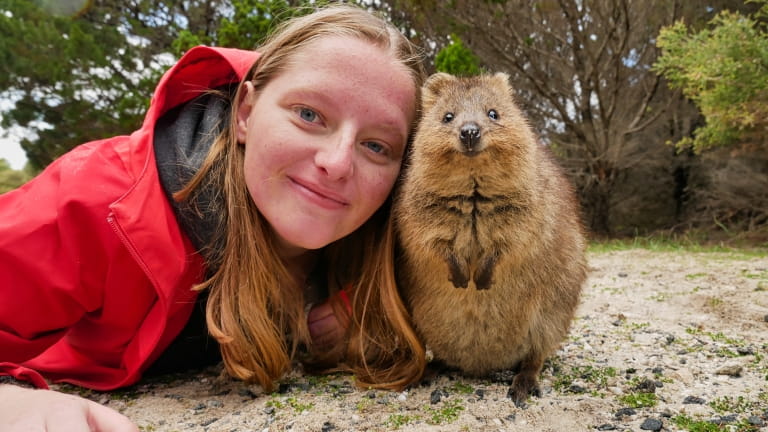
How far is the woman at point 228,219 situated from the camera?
89.5 inches

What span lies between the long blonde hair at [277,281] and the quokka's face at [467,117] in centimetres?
19

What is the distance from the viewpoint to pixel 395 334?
2848mm

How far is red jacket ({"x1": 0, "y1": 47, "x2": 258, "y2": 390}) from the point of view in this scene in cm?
219

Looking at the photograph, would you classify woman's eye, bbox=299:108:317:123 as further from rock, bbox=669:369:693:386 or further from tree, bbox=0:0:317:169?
tree, bbox=0:0:317:169

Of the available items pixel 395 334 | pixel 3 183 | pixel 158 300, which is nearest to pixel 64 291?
pixel 158 300

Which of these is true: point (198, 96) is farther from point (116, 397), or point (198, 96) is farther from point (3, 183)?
point (3, 183)

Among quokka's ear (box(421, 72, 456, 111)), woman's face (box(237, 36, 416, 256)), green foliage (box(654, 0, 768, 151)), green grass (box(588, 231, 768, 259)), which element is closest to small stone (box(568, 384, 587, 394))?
woman's face (box(237, 36, 416, 256))

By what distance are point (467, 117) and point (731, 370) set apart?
1818 mm

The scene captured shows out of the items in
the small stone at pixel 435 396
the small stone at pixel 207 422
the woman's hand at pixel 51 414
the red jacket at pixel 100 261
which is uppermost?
the red jacket at pixel 100 261

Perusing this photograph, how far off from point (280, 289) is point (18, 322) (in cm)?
115

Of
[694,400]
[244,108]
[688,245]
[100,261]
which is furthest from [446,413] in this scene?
[688,245]

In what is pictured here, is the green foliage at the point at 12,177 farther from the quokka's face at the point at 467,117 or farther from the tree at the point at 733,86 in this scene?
the tree at the point at 733,86

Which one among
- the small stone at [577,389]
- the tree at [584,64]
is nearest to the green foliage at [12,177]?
the tree at [584,64]

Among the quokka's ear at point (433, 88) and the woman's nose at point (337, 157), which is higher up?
the quokka's ear at point (433, 88)
